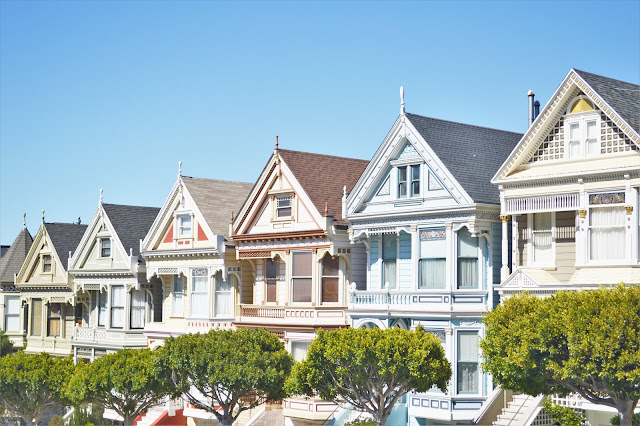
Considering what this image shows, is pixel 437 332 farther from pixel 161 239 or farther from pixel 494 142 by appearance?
pixel 161 239

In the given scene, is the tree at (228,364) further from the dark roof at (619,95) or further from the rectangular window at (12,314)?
the rectangular window at (12,314)

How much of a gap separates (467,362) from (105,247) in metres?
Result: 26.0

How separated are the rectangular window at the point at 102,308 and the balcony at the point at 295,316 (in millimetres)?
13797

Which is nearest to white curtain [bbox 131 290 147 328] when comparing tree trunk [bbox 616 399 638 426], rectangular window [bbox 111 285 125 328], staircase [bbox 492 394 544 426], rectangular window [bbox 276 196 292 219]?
rectangular window [bbox 111 285 125 328]

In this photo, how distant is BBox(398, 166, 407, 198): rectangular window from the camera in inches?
1522

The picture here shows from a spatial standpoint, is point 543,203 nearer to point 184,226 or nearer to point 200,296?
point 200,296

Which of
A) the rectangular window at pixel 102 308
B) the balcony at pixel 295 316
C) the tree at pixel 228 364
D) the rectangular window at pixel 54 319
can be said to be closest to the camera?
the tree at pixel 228 364

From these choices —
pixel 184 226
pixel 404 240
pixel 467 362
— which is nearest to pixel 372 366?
pixel 467 362

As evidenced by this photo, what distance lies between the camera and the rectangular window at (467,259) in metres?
36.5

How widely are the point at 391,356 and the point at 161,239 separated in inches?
828

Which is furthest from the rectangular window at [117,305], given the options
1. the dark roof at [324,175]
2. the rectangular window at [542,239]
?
the rectangular window at [542,239]

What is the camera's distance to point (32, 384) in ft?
145

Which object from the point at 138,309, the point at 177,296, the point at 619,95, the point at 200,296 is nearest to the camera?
the point at 619,95

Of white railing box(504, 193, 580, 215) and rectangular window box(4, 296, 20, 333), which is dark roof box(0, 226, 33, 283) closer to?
rectangular window box(4, 296, 20, 333)
